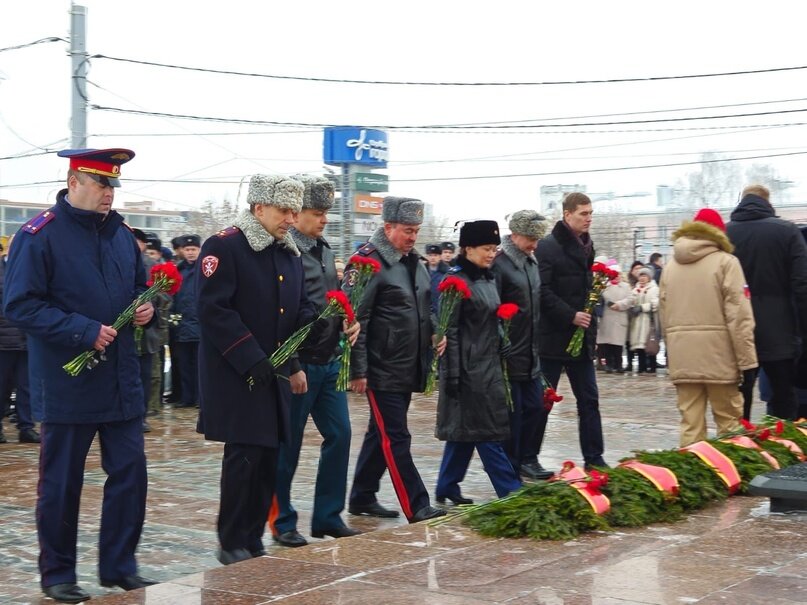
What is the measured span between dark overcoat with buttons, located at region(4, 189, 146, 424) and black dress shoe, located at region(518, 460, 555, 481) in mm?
4092

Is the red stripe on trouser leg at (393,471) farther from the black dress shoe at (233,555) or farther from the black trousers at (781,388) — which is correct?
the black trousers at (781,388)

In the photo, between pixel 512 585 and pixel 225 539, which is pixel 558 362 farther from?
pixel 512 585

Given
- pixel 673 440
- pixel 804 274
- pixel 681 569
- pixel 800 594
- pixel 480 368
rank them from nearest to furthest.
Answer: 1. pixel 800 594
2. pixel 681 569
3. pixel 480 368
4. pixel 804 274
5. pixel 673 440

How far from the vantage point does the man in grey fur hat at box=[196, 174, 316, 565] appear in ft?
19.4

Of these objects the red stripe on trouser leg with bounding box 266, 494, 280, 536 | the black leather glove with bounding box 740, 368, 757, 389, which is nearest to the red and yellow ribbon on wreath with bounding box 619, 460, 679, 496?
the red stripe on trouser leg with bounding box 266, 494, 280, 536

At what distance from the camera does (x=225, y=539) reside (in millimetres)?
6035

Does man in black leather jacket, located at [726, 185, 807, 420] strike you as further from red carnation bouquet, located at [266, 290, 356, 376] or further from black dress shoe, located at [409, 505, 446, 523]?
red carnation bouquet, located at [266, 290, 356, 376]

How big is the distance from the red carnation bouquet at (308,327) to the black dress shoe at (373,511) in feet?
5.40

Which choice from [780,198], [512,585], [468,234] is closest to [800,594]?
[512,585]

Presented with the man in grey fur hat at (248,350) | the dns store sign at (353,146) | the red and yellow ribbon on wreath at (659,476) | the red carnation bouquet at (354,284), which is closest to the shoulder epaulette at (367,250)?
the red carnation bouquet at (354,284)

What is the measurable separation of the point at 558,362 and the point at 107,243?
182 inches

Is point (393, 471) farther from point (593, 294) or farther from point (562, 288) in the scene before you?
point (593, 294)

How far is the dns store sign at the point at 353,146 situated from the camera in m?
49.6

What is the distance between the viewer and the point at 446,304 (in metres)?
7.76
